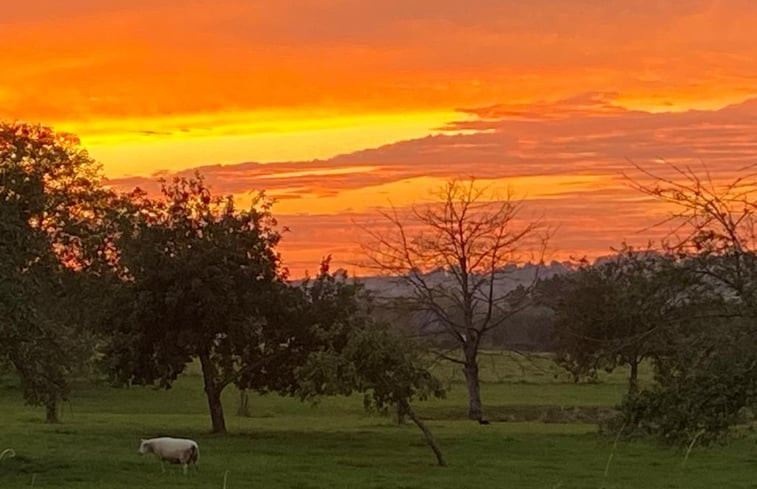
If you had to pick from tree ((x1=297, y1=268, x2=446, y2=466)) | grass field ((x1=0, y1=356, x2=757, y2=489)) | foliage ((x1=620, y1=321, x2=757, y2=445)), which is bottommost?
grass field ((x1=0, y1=356, x2=757, y2=489))

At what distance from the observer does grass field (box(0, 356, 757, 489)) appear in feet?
105

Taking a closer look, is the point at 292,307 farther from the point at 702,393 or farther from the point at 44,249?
the point at 702,393

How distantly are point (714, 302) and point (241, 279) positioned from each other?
3282cm

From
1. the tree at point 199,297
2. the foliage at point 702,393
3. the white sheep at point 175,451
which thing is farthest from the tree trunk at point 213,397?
the foliage at point 702,393

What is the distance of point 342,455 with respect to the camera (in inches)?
1553

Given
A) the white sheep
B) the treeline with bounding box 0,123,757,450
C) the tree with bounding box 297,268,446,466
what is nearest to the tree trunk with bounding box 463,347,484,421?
the treeline with bounding box 0,123,757,450

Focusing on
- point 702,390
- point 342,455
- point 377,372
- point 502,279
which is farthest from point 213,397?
point 702,390

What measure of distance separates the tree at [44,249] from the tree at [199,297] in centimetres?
280

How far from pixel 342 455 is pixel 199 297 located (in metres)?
9.15

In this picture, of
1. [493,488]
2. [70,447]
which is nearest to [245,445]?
[70,447]

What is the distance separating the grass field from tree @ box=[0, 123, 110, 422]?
2460mm

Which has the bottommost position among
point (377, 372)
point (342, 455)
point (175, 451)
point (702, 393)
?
point (342, 455)

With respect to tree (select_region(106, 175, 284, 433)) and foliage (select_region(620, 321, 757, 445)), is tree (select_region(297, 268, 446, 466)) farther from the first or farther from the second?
foliage (select_region(620, 321, 757, 445))

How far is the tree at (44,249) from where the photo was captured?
96.6 ft
